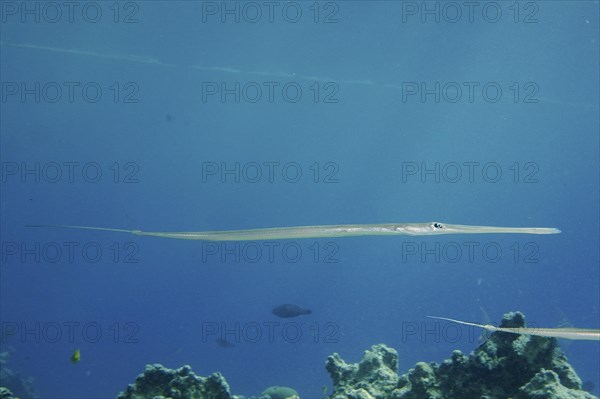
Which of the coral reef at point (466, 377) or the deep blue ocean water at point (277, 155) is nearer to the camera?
the coral reef at point (466, 377)

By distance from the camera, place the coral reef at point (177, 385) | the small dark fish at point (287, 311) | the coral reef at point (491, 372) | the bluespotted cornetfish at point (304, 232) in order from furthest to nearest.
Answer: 1. the small dark fish at point (287, 311)
2. the bluespotted cornetfish at point (304, 232)
3. the coral reef at point (177, 385)
4. the coral reef at point (491, 372)

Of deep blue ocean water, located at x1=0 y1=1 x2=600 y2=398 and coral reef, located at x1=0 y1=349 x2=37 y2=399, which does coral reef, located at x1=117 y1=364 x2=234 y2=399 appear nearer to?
deep blue ocean water, located at x1=0 y1=1 x2=600 y2=398

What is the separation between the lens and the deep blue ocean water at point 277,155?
21.8 meters

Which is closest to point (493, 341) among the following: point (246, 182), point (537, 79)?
point (537, 79)

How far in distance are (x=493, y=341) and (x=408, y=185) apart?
4374cm

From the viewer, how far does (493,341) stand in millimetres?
4637

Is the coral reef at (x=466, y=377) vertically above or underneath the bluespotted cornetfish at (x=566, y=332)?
underneath

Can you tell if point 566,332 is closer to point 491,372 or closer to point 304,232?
point 491,372

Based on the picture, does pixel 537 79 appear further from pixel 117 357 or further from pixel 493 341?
pixel 117 357

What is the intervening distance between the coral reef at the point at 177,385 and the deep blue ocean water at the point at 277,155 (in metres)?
2.57

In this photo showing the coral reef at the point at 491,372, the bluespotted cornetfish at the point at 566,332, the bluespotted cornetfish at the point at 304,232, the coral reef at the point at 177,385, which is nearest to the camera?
the bluespotted cornetfish at the point at 566,332

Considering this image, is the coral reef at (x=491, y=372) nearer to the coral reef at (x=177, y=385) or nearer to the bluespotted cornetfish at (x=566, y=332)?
the bluespotted cornetfish at (x=566, y=332)

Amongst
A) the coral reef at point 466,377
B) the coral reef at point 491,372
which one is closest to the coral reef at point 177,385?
the coral reef at point 466,377

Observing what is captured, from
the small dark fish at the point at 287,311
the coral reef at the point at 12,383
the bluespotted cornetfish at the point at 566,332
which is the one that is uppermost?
the bluespotted cornetfish at the point at 566,332
